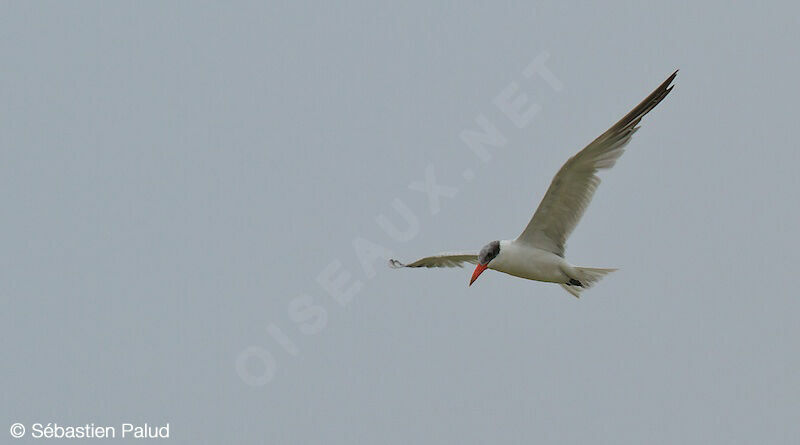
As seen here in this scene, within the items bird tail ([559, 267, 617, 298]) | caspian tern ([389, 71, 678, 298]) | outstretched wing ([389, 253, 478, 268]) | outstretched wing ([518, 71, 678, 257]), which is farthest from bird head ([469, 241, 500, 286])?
outstretched wing ([389, 253, 478, 268])

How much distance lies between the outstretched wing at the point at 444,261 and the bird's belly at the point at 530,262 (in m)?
1.37

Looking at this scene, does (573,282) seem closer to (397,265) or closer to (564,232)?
(564,232)

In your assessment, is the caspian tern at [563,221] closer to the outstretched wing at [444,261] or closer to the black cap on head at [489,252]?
the black cap on head at [489,252]

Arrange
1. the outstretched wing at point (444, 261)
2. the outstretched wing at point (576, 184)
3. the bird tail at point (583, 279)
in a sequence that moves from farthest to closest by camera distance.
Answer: the outstretched wing at point (444, 261) < the bird tail at point (583, 279) < the outstretched wing at point (576, 184)

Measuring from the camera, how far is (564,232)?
12.8 metres

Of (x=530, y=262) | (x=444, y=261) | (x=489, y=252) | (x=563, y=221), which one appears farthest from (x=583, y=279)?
(x=444, y=261)

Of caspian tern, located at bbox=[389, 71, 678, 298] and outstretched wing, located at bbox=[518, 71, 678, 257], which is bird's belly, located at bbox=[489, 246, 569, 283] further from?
outstretched wing, located at bbox=[518, 71, 678, 257]

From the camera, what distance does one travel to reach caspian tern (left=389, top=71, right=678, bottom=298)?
11883 millimetres

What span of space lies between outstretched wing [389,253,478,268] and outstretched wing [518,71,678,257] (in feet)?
5.24

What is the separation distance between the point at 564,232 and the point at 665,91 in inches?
77.9

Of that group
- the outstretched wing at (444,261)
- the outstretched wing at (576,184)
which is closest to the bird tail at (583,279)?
the outstretched wing at (576,184)

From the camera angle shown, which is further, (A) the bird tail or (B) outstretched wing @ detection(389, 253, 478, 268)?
(B) outstretched wing @ detection(389, 253, 478, 268)

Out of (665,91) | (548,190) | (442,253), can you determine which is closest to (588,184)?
(548,190)

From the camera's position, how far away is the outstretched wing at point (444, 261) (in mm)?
14305
